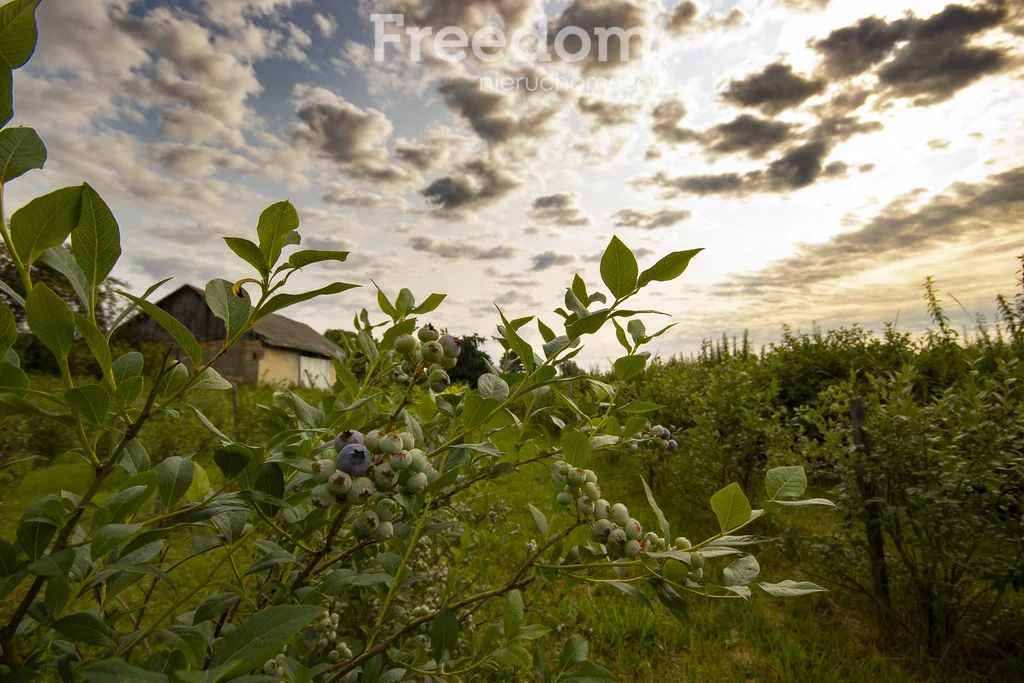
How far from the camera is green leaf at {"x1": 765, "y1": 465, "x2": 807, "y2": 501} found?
0.91 meters

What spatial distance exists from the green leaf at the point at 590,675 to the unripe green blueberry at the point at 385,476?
43cm

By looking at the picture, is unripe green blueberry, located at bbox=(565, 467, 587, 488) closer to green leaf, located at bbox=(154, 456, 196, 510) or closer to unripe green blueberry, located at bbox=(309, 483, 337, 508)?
unripe green blueberry, located at bbox=(309, 483, 337, 508)

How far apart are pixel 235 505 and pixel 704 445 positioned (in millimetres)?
4824

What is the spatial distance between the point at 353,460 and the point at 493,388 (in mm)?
286

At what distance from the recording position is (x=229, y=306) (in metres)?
0.75

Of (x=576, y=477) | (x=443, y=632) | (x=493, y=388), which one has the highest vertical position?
(x=493, y=388)

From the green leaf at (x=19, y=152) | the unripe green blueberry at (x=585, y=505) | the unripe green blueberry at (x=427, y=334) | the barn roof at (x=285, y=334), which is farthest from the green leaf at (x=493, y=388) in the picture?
the barn roof at (x=285, y=334)

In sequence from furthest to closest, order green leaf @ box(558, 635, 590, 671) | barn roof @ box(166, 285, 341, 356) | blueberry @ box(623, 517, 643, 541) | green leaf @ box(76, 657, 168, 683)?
barn roof @ box(166, 285, 341, 356)
green leaf @ box(558, 635, 590, 671)
blueberry @ box(623, 517, 643, 541)
green leaf @ box(76, 657, 168, 683)

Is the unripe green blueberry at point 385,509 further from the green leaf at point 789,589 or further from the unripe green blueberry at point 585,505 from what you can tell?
the green leaf at point 789,589

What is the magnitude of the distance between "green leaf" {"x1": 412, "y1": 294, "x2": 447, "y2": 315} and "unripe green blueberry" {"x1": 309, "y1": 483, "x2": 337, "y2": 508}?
0.55 meters

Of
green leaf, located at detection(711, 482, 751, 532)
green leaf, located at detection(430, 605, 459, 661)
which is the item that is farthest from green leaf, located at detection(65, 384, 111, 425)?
green leaf, located at detection(711, 482, 751, 532)

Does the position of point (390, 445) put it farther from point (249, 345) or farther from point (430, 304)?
point (249, 345)

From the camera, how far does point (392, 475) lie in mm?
752

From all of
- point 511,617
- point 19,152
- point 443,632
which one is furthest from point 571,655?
point 19,152
